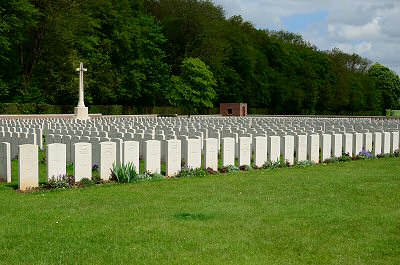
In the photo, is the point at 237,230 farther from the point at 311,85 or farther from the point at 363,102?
the point at 363,102

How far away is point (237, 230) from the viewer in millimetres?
6816

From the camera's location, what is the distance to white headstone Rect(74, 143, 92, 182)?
10.6 m

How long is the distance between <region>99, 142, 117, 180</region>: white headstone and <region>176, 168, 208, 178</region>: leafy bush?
5.14 feet

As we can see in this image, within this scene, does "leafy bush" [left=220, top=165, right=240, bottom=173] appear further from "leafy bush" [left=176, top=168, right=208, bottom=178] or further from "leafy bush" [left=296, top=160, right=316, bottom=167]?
"leafy bush" [left=296, top=160, right=316, bottom=167]

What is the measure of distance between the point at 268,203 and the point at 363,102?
252 feet

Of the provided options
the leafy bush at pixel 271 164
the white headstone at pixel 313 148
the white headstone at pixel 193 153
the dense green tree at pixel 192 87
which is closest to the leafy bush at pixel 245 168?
the leafy bush at pixel 271 164

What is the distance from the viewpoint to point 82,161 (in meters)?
10.7

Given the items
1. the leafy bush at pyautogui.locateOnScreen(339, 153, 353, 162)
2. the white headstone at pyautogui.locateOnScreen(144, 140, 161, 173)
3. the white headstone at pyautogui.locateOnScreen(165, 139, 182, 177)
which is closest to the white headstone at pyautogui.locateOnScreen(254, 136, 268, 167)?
the white headstone at pyautogui.locateOnScreen(165, 139, 182, 177)

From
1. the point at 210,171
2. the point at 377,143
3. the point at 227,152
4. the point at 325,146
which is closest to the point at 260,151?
the point at 227,152

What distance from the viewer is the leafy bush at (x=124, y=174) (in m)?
11.0

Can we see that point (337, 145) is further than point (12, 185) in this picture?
Yes

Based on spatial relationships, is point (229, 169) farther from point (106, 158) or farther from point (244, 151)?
point (106, 158)

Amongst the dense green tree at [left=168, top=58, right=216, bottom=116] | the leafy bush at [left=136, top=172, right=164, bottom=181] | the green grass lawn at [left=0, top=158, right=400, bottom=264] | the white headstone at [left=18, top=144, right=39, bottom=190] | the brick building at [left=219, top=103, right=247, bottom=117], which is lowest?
the green grass lawn at [left=0, top=158, right=400, bottom=264]

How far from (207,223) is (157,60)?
165 ft
